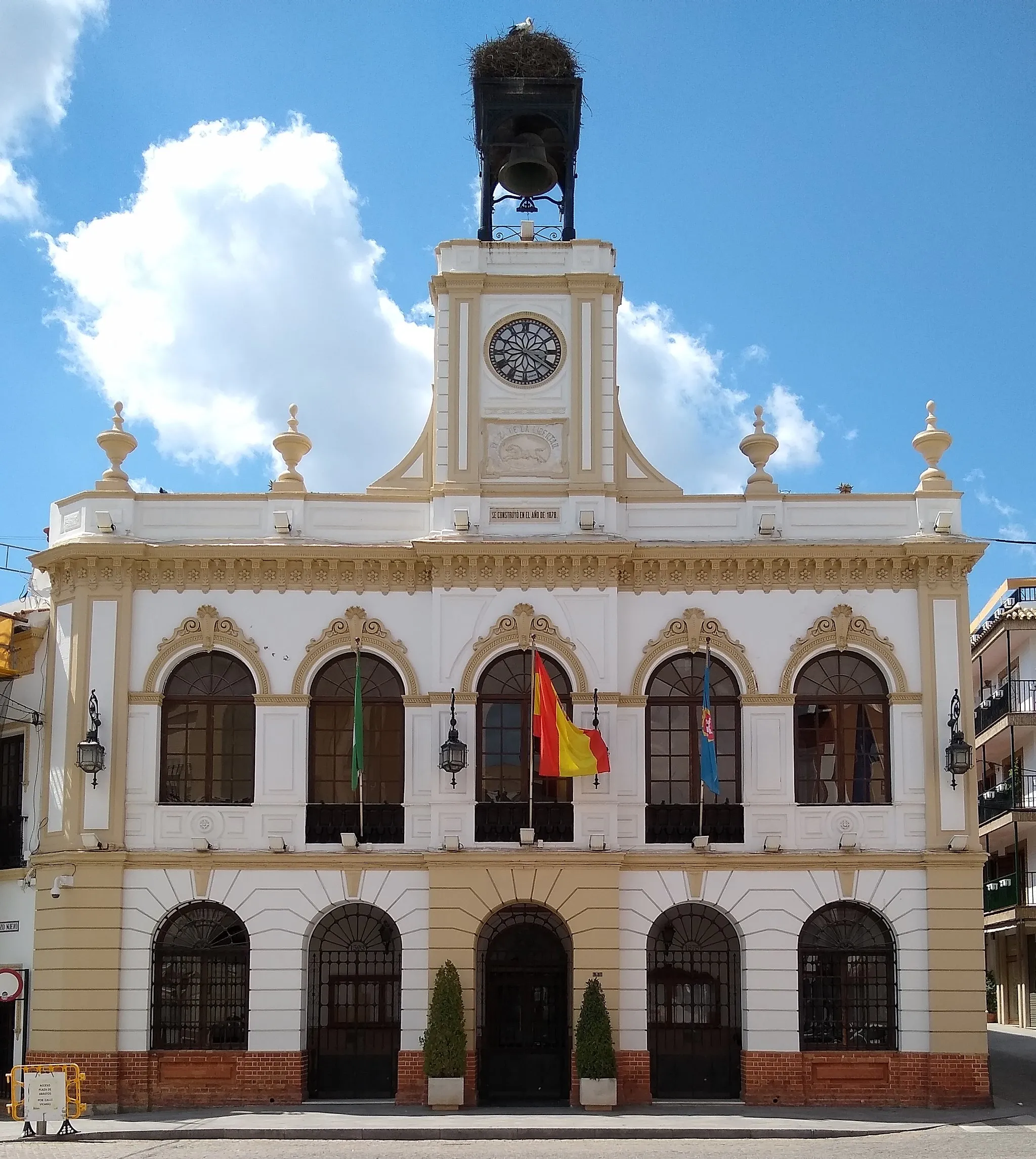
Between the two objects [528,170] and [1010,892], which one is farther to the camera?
[1010,892]

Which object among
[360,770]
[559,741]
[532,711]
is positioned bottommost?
[360,770]

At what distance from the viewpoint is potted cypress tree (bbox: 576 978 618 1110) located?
2417 centimetres

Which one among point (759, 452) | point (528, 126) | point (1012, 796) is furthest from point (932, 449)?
point (1012, 796)

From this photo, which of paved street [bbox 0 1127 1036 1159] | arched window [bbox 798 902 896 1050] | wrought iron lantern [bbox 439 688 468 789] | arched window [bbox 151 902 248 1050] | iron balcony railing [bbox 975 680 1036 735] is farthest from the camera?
iron balcony railing [bbox 975 680 1036 735]

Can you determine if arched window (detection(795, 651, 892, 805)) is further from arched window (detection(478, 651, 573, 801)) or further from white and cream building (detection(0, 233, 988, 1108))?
arched window (detection(478, 651, 573, 801))

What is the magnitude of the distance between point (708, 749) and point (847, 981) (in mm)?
4447

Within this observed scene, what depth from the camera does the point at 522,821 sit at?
1003 inches

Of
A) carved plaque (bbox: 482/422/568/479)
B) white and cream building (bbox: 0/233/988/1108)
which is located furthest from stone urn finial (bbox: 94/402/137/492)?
carved plaque (bbox: 482/422/568/479)

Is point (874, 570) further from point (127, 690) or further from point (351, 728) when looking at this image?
point (127, 690)

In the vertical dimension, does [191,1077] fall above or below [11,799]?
below

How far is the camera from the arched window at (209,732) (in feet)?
85.6

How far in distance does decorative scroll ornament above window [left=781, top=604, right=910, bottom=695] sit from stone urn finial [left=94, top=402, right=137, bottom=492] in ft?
38.6

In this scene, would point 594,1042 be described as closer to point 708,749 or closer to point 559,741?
point 559,741

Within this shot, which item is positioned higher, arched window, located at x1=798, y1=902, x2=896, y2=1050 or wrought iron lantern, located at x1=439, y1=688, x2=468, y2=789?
wrought iron lantern, located at x1=439, y1=688, x2=468, y2=789
